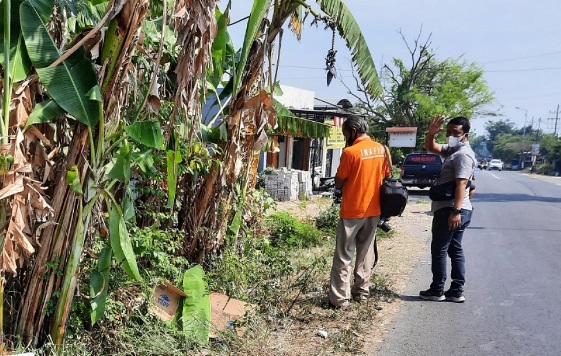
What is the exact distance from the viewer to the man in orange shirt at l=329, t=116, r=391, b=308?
17.8ft

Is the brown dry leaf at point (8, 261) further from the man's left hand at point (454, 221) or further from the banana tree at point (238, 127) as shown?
the man's left hand at point (454, 221)

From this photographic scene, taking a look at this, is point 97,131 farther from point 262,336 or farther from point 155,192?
point 262,336

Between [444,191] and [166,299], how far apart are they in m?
3.16

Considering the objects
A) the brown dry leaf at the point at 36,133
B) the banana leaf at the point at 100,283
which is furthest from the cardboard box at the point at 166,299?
the brown dry leaf at the point at 36,133

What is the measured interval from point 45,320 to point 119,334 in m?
0.55

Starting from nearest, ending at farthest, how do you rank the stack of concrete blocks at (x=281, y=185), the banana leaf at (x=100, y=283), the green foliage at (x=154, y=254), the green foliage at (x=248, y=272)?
the banana leaf at (x=100, y=283) → the green foliage at (x=154, y=254) → the green foliage at (x=248, y=272) → the stack of concrete blocks at (x=281, y=185)

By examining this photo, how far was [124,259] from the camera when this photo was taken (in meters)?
3.65

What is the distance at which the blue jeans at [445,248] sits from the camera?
588cm

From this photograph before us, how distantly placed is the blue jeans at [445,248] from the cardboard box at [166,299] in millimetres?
2874

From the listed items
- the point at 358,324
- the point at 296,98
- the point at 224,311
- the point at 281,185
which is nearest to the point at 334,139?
the point at 296,98

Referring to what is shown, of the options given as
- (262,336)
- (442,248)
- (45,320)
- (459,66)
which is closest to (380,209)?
(442,248)

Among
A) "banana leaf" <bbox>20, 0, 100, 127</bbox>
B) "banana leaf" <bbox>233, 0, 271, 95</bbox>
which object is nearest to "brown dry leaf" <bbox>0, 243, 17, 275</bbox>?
"banana leaf" <bbox>20, 0, 100, 127</bbox>

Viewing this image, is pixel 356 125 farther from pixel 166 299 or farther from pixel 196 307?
pixel 166 299

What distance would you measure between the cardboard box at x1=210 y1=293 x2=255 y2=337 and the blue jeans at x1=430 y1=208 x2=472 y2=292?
7.29 feet
